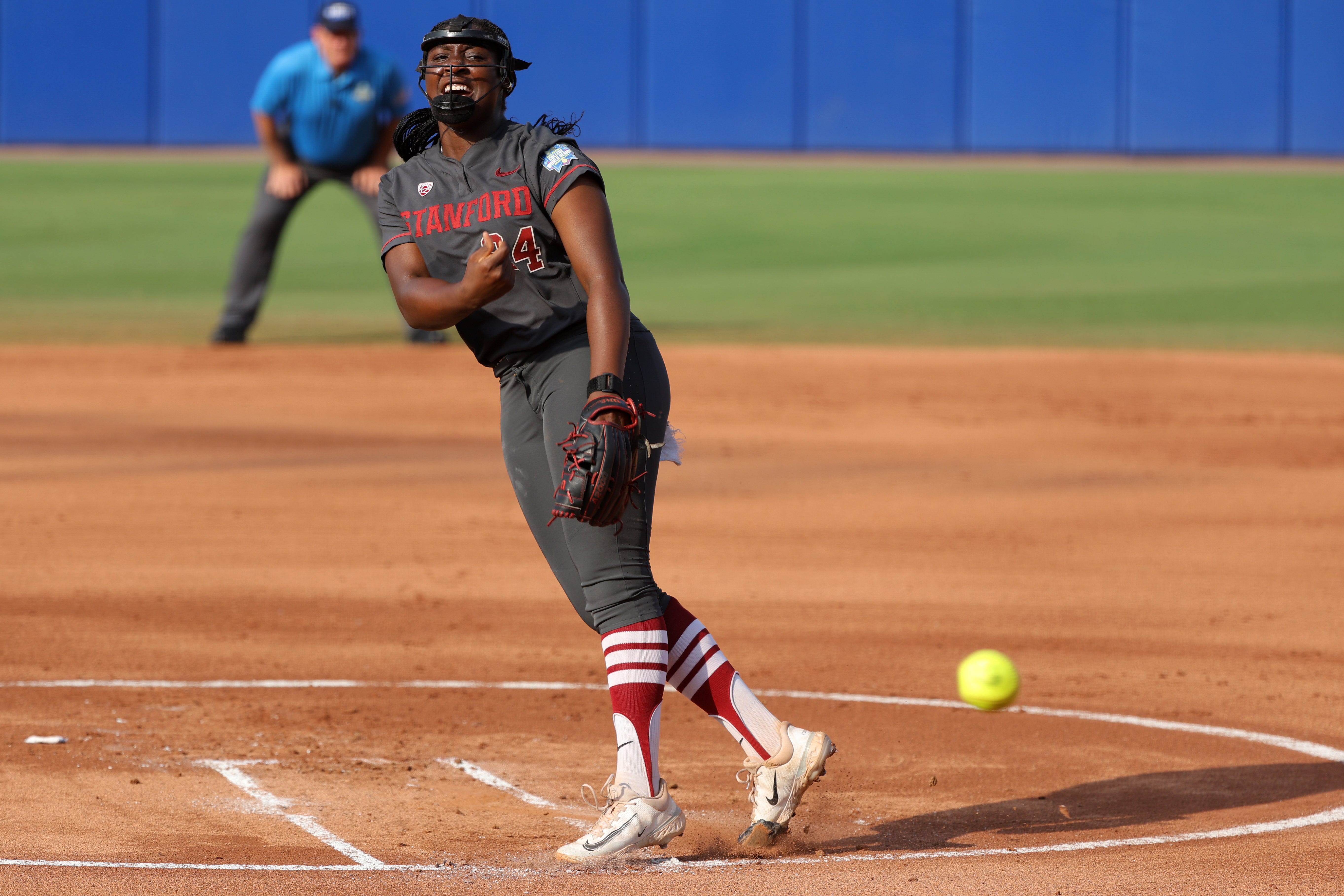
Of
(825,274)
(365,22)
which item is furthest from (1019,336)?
(365,22)

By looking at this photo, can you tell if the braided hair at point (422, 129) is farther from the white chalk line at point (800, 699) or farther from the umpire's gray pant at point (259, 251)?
the umpire's gray pant at point (259, 251)

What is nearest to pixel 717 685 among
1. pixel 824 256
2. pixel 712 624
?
pixel 712 624

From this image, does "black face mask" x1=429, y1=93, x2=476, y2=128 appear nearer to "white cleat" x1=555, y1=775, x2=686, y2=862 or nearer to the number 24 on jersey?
the number 24 on jersey

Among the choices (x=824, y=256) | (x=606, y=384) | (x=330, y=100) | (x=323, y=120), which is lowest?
(x=606, y=384)

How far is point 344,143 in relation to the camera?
1384 cm

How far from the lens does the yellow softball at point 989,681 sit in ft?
16.5

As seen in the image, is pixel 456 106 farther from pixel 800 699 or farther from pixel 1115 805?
pixel 800 699

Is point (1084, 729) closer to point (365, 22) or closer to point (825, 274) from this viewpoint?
point (825, 274)

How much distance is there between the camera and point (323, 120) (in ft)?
45.3

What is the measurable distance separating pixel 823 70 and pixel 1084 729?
26222 millimetres

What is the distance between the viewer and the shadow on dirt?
15.3ft

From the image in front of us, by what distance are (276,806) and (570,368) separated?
1566mm

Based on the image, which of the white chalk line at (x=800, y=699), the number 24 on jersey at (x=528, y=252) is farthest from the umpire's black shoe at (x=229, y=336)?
the number 24 on jersey at (x=528, y=252)

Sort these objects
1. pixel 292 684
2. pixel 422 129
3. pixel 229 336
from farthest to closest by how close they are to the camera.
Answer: pixel 229 336 < pixel 292 684 < pixel 422 129
